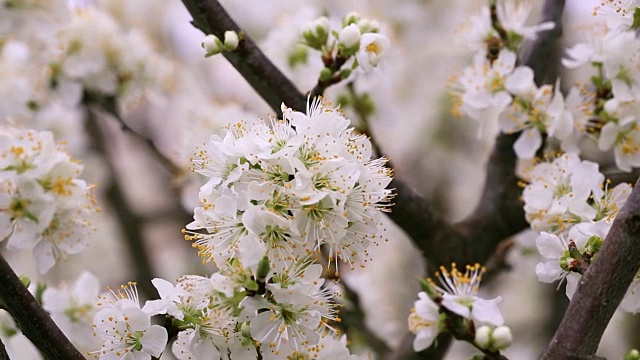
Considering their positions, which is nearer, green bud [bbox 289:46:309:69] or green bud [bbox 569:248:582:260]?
green bud [bbox 569:248:582:260]

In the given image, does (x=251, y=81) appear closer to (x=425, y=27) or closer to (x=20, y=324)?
(x=20, y=324)

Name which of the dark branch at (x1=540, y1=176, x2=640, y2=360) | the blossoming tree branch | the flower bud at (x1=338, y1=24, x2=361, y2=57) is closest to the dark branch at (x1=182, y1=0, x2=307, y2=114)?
the blossoming tree branch

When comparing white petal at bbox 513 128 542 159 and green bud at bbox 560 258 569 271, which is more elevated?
green bud at bbox 560 258 569 271

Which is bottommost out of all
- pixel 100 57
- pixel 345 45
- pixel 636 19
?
pixel 636 19

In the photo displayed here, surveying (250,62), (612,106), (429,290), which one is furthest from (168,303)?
(612,106)

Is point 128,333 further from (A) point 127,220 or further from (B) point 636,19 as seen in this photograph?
(A) point 127,220

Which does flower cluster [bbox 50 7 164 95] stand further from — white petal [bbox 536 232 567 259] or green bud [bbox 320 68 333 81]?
white petal [bbox 536 232 567 259]
